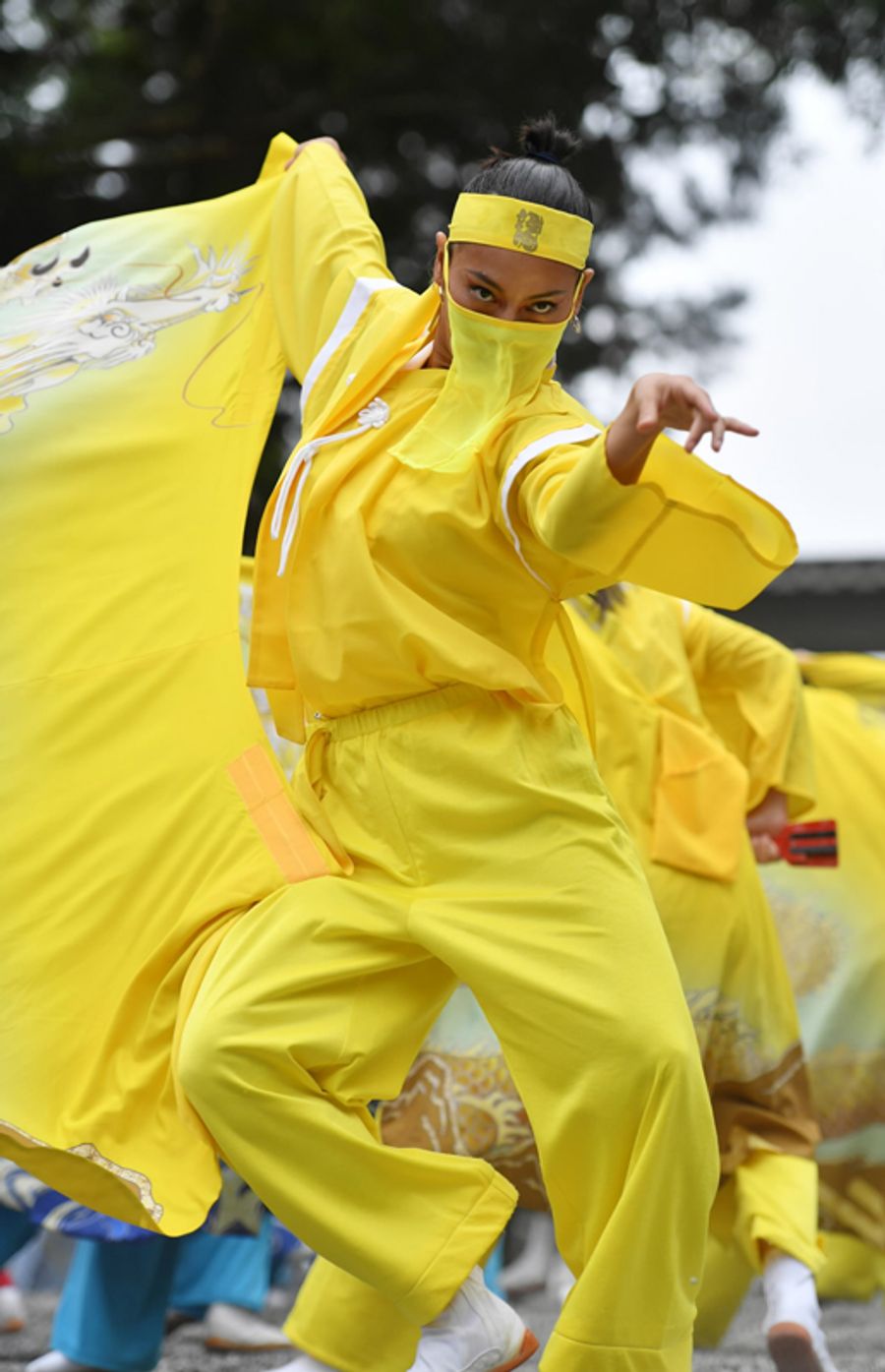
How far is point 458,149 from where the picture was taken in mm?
7016

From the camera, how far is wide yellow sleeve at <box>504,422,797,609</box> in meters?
2.39

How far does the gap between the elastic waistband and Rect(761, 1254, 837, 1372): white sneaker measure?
1433 millimetres

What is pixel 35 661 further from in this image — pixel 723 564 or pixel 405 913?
pixel 723 564

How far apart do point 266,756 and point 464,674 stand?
0.58 m

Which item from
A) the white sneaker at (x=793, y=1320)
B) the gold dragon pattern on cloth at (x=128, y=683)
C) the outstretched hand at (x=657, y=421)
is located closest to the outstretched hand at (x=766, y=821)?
the white sneaker at (x=793, y=1320)

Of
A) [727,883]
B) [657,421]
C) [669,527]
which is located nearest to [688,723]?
[727,883]

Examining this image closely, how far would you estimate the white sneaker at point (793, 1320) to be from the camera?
11.5 feet

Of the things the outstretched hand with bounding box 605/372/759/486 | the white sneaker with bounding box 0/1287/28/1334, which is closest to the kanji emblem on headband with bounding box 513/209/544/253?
the outstretched hand with bounding box 605/372/759/486

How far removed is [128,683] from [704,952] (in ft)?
4.44

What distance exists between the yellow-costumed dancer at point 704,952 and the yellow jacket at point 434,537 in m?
1.14

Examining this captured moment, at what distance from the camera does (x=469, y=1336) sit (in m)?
2.76

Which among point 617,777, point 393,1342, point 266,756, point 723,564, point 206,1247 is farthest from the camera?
point 206,1247

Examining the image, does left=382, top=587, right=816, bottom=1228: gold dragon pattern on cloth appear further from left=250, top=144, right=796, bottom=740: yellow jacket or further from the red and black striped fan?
left=250, top=144, right=796, bottom=740: yellow jacket

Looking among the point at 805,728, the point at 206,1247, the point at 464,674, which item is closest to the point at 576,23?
the point at 805,728
